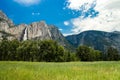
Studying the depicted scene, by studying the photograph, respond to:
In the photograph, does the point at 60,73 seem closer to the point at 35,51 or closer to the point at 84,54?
the point at 35,51

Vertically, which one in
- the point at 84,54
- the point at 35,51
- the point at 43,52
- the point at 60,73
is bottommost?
the point at 60,73

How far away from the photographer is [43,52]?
3780 inches

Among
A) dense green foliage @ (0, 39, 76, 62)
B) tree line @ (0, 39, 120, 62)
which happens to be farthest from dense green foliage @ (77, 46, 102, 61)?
dense green foliage @ (0, 39, 76, 62)

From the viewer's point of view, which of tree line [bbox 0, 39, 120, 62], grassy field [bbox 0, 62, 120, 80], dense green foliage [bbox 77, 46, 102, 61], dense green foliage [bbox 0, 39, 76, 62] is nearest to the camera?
grassy field [bbox 0, 62, 120, 80]

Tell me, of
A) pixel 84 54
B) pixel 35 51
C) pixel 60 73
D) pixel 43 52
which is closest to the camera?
pixel 60 73

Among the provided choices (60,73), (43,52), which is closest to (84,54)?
(43,52)

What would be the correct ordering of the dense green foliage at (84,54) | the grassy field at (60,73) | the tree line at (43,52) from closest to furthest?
the grassy field at (60,73) → the tree line at (43,52) → the dense green foliage at (84,54)

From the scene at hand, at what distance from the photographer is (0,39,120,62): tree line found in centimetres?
9706

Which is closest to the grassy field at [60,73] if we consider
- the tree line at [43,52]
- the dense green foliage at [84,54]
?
the tree line at [43,52]

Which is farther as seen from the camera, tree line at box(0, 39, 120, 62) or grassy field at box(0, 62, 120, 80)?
tree line at box(0, 39, 120, 62)

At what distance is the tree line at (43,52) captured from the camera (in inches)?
3821

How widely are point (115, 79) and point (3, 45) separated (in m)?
106

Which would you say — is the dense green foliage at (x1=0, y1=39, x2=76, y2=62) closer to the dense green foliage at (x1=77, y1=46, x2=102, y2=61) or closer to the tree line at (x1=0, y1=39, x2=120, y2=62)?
the tree line at (x1=0, y1=39, x2=120, y2=62)

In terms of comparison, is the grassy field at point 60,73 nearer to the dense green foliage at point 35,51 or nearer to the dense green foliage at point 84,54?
the dense green foliage at point 35,51
